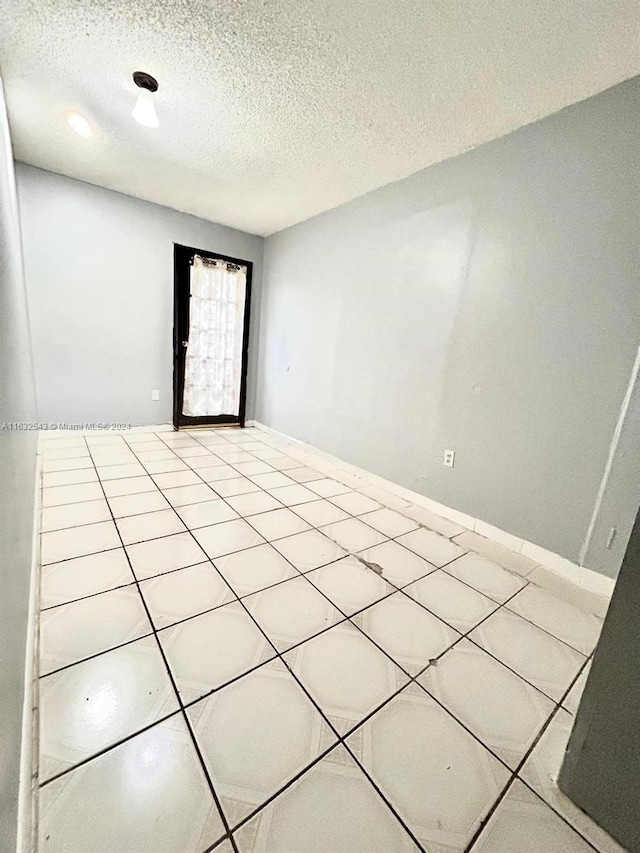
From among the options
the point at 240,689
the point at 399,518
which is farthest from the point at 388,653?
the point at 399,518

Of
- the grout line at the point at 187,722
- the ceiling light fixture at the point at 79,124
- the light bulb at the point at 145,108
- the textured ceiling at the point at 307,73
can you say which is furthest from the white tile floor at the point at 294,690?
the ceiling light fixture at the point at 79,124

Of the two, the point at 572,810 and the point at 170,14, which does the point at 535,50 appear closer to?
the point at 170,14

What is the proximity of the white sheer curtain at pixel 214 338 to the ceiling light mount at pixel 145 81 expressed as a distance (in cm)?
204

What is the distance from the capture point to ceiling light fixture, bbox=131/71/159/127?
1857 mm

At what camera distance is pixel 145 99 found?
1.89m

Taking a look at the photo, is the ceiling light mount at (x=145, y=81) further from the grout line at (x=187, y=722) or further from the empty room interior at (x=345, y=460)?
the grout line at (x=187, y=722)

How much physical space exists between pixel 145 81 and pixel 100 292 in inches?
83.1

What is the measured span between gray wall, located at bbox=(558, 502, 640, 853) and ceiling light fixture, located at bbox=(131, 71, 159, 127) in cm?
286

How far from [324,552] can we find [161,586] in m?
0.81

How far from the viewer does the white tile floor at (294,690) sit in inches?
29.8

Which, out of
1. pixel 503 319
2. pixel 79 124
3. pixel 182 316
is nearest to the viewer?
pixel 503 319

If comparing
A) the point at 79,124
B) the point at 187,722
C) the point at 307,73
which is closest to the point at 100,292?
the point at 79,124

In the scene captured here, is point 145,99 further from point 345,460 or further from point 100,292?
point 345,460

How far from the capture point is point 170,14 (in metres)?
1.49
